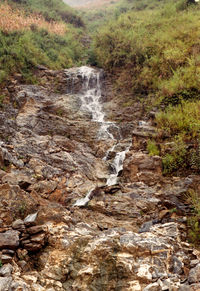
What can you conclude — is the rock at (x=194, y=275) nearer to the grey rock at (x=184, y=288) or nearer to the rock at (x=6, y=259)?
the grey rock at (x=184, y=288)

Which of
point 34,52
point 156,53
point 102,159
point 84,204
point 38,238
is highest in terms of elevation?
point 156,53

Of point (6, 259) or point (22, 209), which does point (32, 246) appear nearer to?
point (6, 259)

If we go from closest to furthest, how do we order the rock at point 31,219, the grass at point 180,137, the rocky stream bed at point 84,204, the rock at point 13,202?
the rocky stream bed at point 84,204 < the rock at point 31,219 < the rock at point 13,202 < the grass at point 180,137

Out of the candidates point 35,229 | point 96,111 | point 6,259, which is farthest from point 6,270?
point 96,111

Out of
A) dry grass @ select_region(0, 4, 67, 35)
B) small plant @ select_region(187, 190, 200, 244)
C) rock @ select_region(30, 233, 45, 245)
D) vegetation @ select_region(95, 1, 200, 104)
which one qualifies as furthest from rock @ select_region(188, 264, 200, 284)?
dry grass @ select_region(0, 4, 67, 35)

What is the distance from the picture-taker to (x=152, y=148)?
8.95 metres

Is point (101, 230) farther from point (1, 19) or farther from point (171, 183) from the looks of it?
point (1, 19)

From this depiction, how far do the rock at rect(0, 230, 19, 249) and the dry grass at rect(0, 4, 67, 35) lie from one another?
16254 millimetres

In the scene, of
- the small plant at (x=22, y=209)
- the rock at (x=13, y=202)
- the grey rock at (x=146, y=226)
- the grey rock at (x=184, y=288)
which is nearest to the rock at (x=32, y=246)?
the rock at (x=13, y=202)

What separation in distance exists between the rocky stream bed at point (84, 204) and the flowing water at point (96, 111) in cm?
7

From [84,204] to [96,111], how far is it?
25.5 ft

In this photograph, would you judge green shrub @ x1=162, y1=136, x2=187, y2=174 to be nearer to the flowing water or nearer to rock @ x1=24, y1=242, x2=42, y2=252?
the flowing water

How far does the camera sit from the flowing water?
9.68 metres

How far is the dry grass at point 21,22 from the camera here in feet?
56.6
